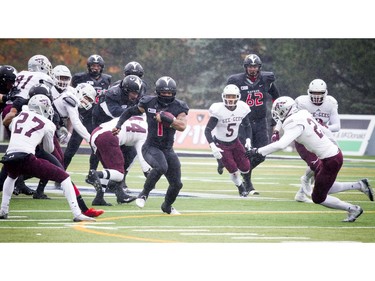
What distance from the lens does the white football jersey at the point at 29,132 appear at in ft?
23.7

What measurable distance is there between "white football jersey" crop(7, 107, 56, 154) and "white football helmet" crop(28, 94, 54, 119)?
75 millimetres

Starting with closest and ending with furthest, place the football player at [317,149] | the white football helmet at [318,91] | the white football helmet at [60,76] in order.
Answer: the football player at [317,149] < the white football helmet at [318,91] < the white football helmet at [60,76]

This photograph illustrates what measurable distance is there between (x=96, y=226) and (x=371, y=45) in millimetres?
4870

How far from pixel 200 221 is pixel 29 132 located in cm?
143

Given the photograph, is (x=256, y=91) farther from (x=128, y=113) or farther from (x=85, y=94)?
(x=128, y=113)

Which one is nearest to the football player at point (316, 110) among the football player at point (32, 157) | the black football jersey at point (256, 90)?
the black football jersey at point (256, 90)

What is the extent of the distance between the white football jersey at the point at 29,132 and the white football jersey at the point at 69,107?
1.37m

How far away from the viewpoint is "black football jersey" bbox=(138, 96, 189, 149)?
25.8ft

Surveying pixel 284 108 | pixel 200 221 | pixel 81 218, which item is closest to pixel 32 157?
pixel 81 218

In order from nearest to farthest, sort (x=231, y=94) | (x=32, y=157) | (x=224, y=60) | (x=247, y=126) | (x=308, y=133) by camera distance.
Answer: (x=32, y=157) < (x=308, y=133) < (x=231, y=94) < (x=247, y=126) < (x=224, y=60)

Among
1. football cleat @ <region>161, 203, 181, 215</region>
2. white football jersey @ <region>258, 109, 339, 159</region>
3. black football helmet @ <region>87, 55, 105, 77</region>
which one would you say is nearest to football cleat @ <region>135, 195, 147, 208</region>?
football cleat @ <region>161, 203, 181, 215</region>

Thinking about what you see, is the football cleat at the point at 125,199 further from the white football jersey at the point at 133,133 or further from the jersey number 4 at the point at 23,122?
the jersey number 4 at the point at 23,122

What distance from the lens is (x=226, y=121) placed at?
9859mm

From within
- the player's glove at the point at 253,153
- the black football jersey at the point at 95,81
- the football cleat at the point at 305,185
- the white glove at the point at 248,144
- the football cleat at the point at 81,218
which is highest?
the player's glove at the point at 253,153
